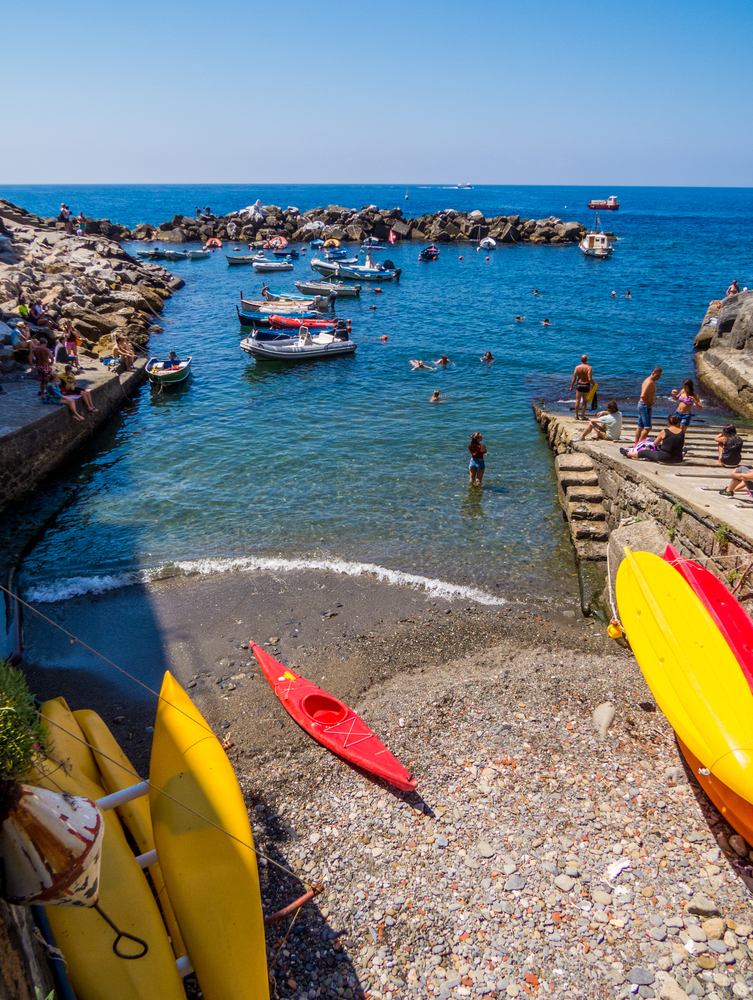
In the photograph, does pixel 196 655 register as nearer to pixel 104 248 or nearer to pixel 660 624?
pixel 660 624

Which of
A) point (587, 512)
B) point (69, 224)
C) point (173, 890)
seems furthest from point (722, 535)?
point (69, 224)

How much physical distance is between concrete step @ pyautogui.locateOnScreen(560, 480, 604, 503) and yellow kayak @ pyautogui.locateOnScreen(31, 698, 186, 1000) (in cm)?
1196

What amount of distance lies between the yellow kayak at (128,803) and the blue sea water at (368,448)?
5865mm

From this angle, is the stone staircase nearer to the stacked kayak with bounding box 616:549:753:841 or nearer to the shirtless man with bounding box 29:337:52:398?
the stacked kayak with bounding box 616:549:753:841

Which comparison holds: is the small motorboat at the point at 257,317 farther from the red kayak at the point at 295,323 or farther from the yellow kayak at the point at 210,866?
the yellow kayak at the point at 210,866

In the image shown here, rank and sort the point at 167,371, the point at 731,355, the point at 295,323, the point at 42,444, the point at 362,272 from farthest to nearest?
the point at 362,272 → the point at 295,323 → the point at 731,355 → the point at 167,371 → the point at 42,444

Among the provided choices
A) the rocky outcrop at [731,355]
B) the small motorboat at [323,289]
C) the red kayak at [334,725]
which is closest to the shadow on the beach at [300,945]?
the red kayak at [334,725]

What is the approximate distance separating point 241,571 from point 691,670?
9446mm

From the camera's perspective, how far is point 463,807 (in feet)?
22.3

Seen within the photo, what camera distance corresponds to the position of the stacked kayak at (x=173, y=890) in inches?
186

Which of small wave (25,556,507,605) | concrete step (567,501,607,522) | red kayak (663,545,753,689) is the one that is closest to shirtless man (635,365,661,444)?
concrete step (567,501,607,522)

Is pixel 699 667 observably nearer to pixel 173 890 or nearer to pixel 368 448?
pixel 173 890

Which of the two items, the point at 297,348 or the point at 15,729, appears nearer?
the point at 15,729

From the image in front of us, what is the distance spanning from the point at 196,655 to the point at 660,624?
8.04 m
